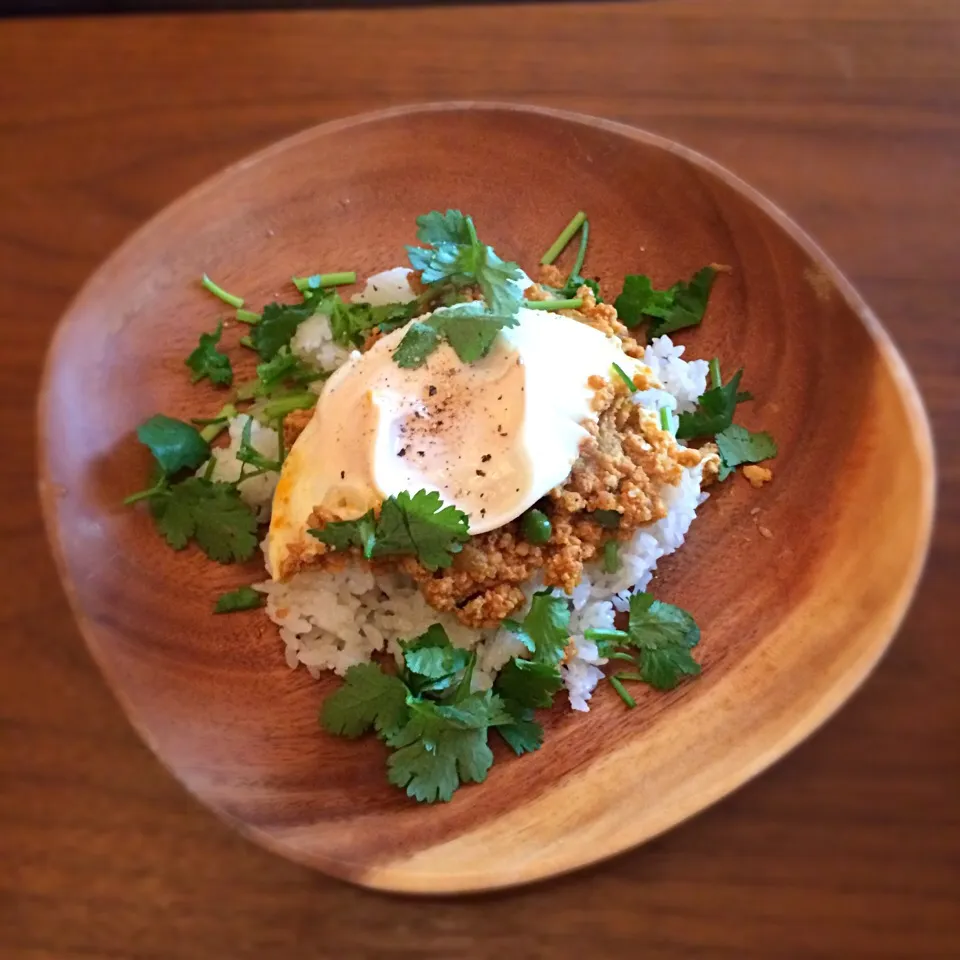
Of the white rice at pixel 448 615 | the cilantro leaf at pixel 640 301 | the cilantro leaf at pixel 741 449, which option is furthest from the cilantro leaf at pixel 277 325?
the cilantro leaf at pixel 741 449

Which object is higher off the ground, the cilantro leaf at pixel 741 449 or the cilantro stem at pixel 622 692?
the cilantro leaf at pixel 741 449

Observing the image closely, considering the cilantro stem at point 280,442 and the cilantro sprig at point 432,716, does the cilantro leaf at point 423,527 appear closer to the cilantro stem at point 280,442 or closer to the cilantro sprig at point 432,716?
the cilantro sprig at point 432,716

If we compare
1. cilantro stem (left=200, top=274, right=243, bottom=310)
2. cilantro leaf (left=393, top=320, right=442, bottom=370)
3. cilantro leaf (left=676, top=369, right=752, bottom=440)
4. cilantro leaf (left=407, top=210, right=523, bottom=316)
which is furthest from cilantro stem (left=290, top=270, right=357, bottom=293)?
cilantro leaf (left=676, top=369, right=752, bottom=440)

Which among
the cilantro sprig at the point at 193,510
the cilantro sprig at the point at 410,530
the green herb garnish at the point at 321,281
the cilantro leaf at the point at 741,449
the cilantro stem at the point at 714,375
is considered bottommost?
the cilantro sprig at the point at 193,510

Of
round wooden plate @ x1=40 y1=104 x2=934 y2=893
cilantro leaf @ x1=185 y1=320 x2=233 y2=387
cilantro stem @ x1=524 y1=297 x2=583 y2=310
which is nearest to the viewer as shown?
round wooden plate @ x1=40 y1=104 x2=934 y2=893

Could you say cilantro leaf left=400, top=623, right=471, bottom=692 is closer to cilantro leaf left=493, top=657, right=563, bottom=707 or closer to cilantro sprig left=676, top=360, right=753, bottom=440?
cilantro leaf left=493, top=657, right=563, bottom=707

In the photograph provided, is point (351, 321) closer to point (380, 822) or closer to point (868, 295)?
point (380, 822)
